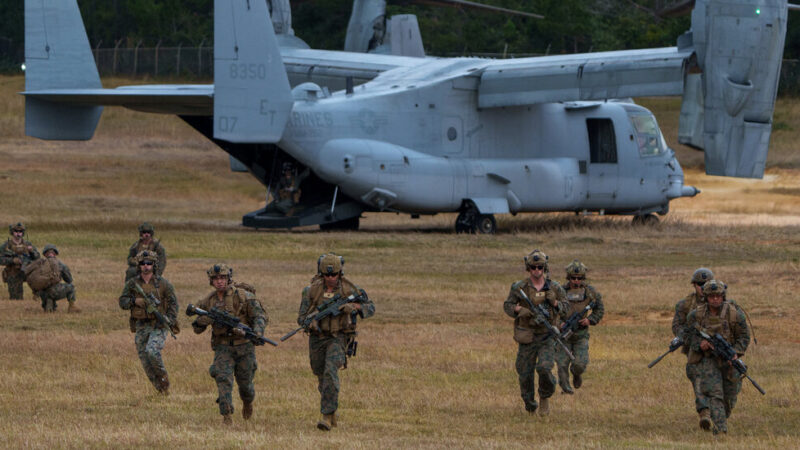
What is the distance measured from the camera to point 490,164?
119ft

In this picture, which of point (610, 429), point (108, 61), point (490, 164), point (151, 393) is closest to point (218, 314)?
point (151, 393)

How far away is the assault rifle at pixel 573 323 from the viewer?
1462cm

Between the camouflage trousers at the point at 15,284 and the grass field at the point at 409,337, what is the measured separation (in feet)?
1.22

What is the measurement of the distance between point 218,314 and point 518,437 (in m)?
3.07

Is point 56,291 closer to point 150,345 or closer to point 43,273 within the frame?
point 43,273

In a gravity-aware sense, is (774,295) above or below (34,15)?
below

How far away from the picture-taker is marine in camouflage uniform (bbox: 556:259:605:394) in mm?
15016

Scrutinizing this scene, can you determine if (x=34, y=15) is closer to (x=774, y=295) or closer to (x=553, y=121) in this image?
(x=553, y=121)

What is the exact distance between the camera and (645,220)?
4041 cm

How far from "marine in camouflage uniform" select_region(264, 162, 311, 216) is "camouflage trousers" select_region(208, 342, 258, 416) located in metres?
22.1

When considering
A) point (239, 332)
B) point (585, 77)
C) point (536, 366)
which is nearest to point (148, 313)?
point (239, 332)

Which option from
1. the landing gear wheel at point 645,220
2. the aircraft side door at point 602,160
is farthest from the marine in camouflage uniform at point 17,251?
the landing gear wheel at point 645,220

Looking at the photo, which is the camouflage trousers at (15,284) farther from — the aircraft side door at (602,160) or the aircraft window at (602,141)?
the aircraft window at (602,141)

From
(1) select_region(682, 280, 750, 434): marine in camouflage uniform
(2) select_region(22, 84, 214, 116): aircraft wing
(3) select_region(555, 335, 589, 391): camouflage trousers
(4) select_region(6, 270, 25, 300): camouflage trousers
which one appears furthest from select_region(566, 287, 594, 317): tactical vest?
(2) select_region(22, 84, 214, 116): aircraft wing
